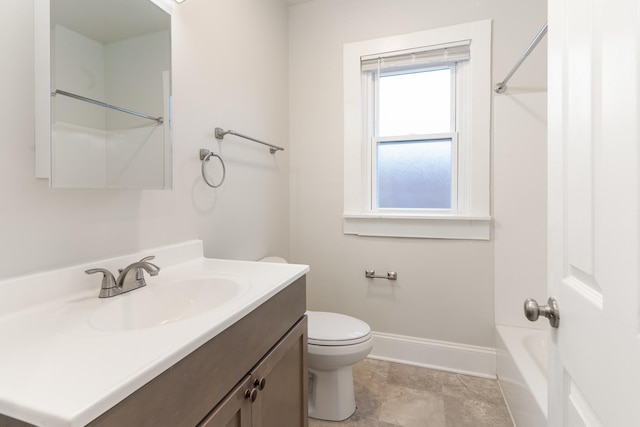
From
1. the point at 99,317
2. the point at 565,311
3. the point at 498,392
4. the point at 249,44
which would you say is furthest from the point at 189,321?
the point at 498,392

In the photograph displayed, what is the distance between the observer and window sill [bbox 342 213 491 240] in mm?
1869

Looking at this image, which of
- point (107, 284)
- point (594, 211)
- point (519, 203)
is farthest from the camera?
point (519, 203)

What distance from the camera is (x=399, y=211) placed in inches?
82.2

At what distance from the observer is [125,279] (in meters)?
0.93

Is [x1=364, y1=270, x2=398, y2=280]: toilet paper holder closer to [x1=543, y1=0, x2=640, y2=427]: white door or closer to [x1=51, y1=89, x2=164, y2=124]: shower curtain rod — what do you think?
[x1=543, y1=0, x2=640, y2=427]: white door

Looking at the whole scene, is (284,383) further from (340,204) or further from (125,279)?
(340,204)

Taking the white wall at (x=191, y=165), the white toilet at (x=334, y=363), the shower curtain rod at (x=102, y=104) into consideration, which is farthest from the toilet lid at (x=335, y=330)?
the shower curtain rod at (x=102, y=104)

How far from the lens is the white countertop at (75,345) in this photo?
41cm

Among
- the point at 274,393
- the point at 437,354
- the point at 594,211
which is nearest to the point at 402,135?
the point at 437,354

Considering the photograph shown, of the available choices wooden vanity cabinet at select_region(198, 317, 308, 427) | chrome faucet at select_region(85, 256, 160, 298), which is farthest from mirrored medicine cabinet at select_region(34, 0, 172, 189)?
wooden vanity cabinet at select_region(198, 317, 308, 427)

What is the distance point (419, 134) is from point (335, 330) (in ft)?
4.53

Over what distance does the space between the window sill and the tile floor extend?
2.87 ft

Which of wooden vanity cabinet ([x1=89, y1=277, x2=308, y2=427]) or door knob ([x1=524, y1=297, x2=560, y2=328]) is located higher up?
door knob ([x1=524, y1=297, x2=560, y2=328])

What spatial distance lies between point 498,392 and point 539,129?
154 centimetres
